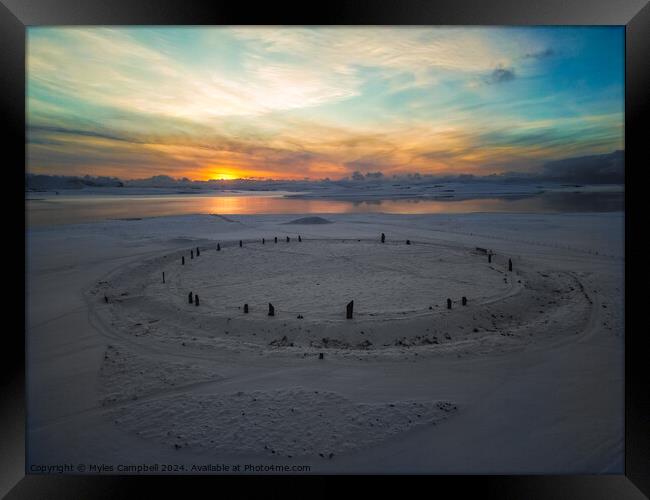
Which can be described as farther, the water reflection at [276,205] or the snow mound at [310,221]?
the snow mound at [310,221]

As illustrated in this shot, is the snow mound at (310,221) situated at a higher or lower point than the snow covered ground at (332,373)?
higher

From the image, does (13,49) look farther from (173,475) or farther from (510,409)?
(510,409)

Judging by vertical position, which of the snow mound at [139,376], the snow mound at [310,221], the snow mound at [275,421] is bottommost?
the snow mound at [275,421]

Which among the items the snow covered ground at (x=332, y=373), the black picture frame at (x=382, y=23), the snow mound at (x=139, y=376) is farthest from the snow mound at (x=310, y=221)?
the black picture frame at (x=382, y=23)

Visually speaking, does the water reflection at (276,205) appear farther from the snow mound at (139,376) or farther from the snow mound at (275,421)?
the snow mound at (275,421)

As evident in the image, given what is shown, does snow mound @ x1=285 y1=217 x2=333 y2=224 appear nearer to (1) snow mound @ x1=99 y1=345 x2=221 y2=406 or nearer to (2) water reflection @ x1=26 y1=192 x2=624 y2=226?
(2) water reflection @ x1=26 y1=192 x2=624 y2=226

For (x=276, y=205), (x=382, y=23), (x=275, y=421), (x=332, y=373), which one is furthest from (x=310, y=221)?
(x=275, y=421)

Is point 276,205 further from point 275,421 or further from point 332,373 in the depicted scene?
point 275,421

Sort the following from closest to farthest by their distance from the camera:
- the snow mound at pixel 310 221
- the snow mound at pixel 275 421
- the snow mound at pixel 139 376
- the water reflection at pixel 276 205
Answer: the snow mound at pixel 275 421 < the snow mound at pixel 139 376 < the water reflection at pixel 276 205 < the snow mound at pixel 310 221
